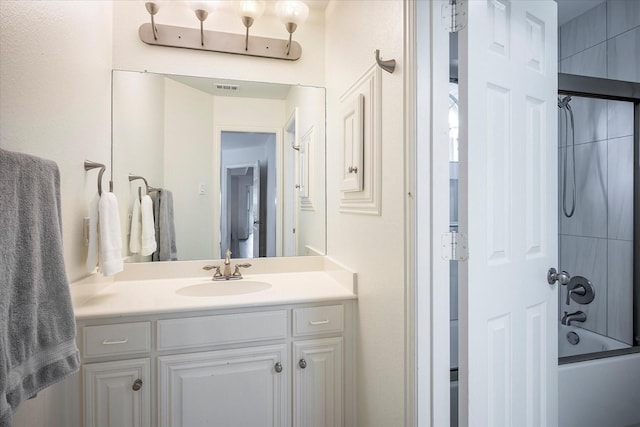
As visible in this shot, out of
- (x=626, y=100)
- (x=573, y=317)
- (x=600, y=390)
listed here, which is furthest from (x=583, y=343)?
(x=626, y=100)

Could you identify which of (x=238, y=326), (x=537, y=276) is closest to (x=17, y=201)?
(x=238, y=326)

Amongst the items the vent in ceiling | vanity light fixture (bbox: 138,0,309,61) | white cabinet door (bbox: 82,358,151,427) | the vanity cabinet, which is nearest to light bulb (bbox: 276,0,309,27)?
vanity light fixture (bbox: 138,0,309,61)

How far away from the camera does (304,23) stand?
2.00 meters

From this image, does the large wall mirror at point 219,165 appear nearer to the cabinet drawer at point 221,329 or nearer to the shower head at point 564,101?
the cabinet drawer at point 221,329

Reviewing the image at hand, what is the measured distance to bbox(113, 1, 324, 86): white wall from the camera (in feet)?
5.82

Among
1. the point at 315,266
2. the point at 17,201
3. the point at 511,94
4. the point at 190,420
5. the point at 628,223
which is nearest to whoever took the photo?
the point at 17,201

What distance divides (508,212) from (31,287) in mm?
1384

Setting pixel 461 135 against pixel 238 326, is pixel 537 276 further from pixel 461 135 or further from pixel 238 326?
pixel 238 326

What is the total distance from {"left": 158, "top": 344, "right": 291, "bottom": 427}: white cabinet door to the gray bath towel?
→ 0.54 metres

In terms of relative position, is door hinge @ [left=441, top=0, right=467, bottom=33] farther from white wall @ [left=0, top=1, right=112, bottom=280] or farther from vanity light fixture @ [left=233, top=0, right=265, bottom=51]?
white wall @ [left=0, top=1, right=112, bottom=280]

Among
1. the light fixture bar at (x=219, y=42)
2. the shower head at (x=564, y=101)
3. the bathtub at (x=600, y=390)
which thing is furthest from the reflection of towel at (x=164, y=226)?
the shower head at (x=564, y=101)

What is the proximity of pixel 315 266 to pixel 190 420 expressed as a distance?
99cm

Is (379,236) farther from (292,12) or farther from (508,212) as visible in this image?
(292,12)

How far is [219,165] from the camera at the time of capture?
193cm
